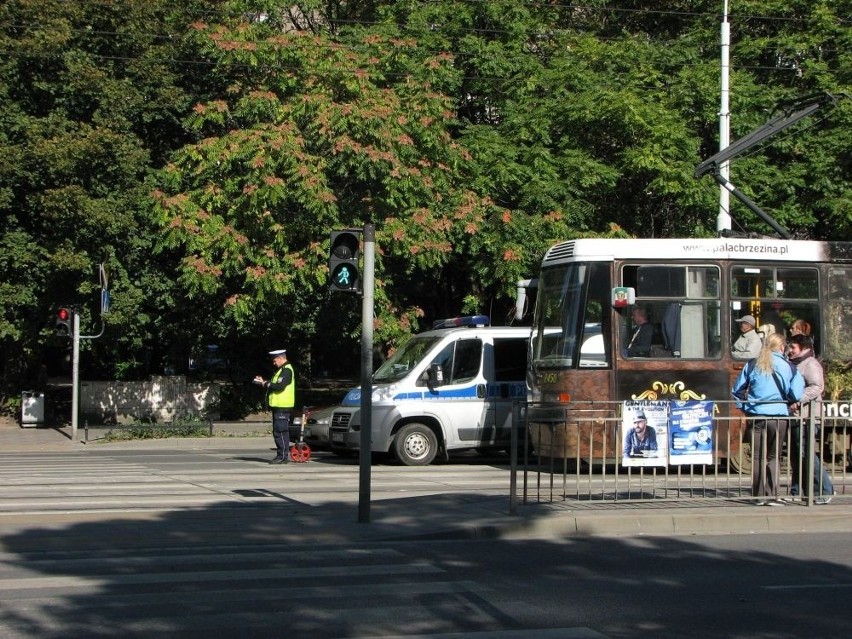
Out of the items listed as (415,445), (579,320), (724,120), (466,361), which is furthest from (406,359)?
(724,120)

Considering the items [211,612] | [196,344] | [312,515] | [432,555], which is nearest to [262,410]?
[196,344]

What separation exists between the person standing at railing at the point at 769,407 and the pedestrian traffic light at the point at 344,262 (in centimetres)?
435

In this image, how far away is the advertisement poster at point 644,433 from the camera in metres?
11.6

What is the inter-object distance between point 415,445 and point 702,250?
5.38m

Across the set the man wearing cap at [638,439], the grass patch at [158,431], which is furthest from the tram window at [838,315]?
the grass patch at [158,431]

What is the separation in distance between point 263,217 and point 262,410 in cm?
890

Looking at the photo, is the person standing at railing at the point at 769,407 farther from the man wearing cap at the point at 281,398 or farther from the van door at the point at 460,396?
the man wearing cap at the point at 281,398

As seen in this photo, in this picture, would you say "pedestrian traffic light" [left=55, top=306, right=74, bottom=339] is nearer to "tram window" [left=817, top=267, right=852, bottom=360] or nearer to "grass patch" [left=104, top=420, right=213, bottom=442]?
"grass patch" [left=104, top=420, right=213, bottom=442]

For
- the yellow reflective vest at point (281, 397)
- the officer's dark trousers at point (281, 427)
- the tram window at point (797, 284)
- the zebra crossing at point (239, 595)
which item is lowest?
the zebra crossing at point (239, 595)

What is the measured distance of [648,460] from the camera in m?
11.6

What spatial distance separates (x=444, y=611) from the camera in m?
7.45

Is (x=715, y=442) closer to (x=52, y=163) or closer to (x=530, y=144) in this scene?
(x=530, y=144)

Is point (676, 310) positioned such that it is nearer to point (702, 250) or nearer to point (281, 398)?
point (702, 250)

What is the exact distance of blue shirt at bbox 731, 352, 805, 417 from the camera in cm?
1207
